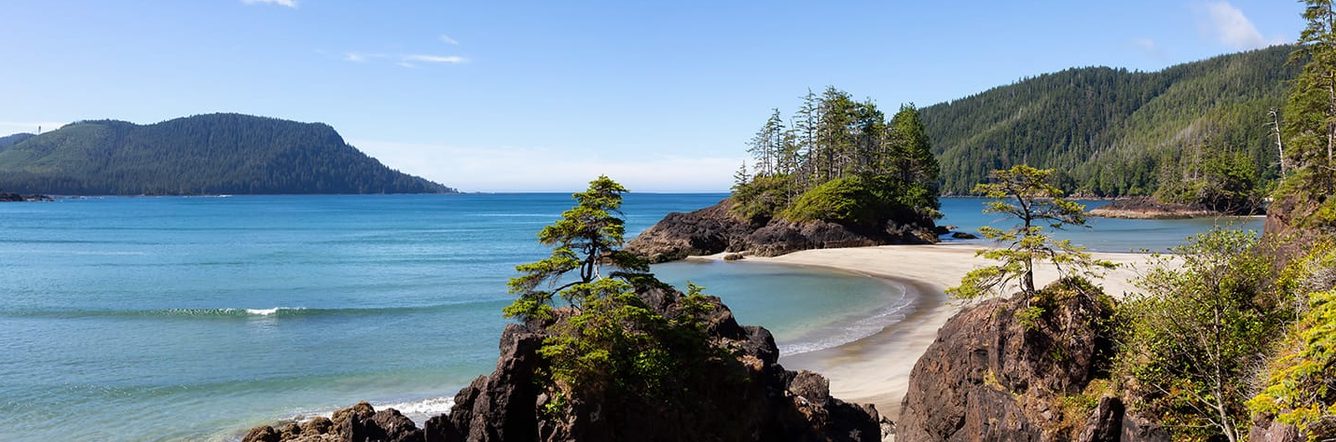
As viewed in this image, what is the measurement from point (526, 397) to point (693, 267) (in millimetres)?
47535

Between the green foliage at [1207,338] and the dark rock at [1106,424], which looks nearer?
the green foliage at [1207,338]

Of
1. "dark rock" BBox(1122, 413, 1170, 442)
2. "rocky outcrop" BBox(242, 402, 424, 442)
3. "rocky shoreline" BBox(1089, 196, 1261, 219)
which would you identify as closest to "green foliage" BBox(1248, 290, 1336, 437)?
"dark rock" BBox(1122, 413, 1170, 442)

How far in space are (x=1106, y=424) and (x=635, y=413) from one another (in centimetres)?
970

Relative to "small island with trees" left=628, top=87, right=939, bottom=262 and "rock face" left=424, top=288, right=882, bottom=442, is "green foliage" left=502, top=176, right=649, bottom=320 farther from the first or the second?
"small island with trees" left=628, top=87, right=939, bottom=262

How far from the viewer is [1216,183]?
124250mm

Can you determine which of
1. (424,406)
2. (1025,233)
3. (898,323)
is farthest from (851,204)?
(424,406)

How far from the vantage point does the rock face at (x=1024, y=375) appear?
1502 cm

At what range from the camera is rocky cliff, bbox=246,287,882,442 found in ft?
49.6

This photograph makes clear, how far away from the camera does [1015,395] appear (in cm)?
1579

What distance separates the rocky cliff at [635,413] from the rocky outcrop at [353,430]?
25 mm

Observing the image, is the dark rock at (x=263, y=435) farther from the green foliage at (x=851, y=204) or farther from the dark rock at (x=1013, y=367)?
the green foliage at (x=851, y=204)

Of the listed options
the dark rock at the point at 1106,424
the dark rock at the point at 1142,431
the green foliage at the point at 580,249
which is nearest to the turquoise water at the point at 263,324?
the green foliage at the point at 580,249

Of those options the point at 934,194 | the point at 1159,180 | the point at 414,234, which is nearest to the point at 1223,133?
the point at 1159,180

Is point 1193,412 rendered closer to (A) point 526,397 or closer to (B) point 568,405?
(B) point 568,405
